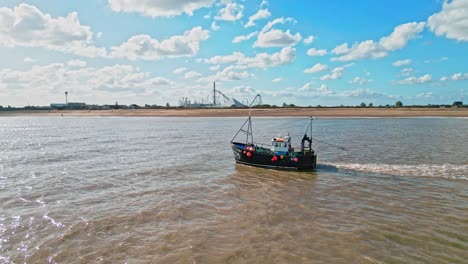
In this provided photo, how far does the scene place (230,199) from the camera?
53.8ft

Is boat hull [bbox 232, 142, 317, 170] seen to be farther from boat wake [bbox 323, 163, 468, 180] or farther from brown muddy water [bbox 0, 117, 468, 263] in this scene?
boat wake [bbox 323, 163, 468, 180]

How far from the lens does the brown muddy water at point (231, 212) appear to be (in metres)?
10.4

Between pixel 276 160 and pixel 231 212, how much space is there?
439 inches

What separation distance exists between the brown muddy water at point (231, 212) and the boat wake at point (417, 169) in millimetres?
81

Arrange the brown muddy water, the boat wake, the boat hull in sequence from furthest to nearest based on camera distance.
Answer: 1. the boat hull
2. the boat wake
3. the brown muddy water

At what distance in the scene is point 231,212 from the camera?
14250 mm

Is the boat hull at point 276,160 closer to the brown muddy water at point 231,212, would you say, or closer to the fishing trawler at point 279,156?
the fishing trawler at point 279,156

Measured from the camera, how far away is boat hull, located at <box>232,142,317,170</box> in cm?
2395

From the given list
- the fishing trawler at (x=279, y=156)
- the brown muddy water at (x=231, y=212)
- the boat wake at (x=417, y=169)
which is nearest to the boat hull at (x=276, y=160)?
the fishing trawler at (x=279, y=156)

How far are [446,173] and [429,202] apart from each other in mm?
7823

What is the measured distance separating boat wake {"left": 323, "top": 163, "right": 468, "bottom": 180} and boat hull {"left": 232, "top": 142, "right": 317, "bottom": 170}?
2.51 m

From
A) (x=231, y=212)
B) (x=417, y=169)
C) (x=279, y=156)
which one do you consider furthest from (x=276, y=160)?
(x=231, y=212)

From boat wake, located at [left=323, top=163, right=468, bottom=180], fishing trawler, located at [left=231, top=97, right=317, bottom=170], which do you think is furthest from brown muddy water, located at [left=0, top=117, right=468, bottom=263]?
fishing trawler, located at [left=231, top=97, right=317, bottom=170]

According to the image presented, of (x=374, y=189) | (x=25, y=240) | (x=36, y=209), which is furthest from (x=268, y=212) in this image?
(x=36, y=209)
